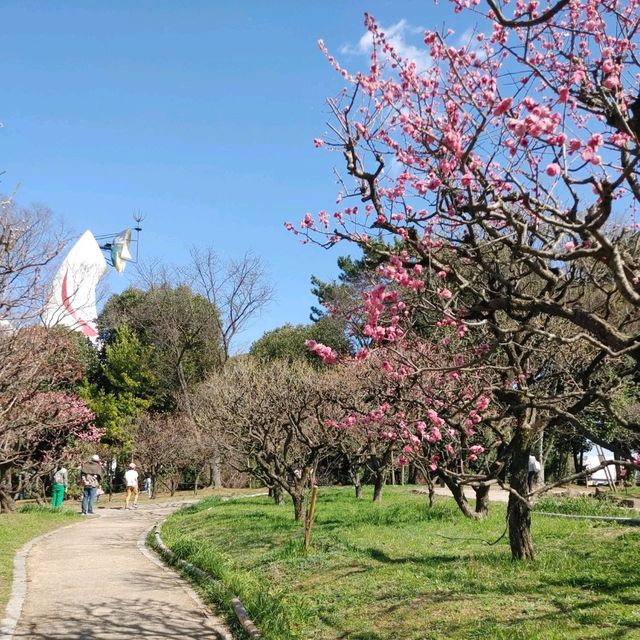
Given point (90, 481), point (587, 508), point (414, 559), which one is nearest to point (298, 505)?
point (587, 508)

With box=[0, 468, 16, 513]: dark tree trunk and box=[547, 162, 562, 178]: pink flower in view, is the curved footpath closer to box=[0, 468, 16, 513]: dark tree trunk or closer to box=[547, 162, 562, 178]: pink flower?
box=[547, 162, 562, 178]: pink flower

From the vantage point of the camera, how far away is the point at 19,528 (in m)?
15.8

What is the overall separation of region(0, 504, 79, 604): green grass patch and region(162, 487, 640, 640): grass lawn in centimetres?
261

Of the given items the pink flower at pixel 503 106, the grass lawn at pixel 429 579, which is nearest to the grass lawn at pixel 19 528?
the grass lawn at pixel 429 579

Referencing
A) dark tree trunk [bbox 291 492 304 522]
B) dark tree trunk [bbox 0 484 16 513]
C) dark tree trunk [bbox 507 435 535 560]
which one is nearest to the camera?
dark tree trunk [bbox 507 435 535 560]

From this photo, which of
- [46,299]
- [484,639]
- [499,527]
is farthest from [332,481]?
[484,639]

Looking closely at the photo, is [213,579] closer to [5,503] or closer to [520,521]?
[520,521]

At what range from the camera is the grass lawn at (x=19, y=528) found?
9.82m

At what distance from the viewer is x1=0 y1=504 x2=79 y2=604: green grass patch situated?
985 cm

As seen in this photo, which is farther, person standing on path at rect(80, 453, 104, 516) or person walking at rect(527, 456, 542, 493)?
person standing on path at rect(80, 453, 104, 516)

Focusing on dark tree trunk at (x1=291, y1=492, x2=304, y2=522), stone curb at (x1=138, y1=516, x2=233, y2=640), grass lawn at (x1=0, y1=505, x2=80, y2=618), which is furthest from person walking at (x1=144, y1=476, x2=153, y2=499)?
dark tree trunk at (x1=291, y1=492, x2=304, y2=522)

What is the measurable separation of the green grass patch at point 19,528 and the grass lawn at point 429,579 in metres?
2.61

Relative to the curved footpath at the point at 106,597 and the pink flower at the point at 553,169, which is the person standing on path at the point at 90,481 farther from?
the pink flower at the point at 553,169

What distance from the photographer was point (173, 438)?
3147 cm
